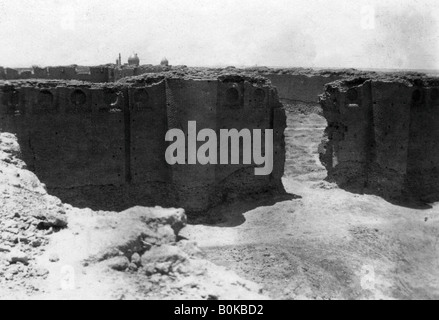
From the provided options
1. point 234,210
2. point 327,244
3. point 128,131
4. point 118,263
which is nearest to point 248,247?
point 327,244

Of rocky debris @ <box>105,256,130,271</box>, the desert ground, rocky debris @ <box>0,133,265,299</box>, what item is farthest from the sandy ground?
rocky debris @ <box>105,256,130,271</box>

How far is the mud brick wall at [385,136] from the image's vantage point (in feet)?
78.9

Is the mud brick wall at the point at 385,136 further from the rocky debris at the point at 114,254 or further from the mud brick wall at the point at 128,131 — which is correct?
the rocky debris at the point at 114,254

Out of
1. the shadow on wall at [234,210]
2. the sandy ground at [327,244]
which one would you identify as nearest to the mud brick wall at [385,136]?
the sandy ground at [327,244]

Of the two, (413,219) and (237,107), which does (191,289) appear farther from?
(413,219)

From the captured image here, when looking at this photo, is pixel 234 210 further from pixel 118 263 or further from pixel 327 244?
pixel 118 263

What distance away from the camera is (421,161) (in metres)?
25.1

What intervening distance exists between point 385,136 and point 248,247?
10.4 metres

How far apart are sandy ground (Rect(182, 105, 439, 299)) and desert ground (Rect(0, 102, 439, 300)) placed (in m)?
0.04

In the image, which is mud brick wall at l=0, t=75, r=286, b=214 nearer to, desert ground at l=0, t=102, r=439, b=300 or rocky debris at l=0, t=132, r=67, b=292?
desert ground at l=0, t=102, r=439, b=300

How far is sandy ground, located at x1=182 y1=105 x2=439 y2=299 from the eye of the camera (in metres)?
15.8

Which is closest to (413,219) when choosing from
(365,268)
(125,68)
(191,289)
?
(365,268)

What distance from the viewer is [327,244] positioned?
719 inches

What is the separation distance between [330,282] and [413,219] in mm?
8263
